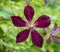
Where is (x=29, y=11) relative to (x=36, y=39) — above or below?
above

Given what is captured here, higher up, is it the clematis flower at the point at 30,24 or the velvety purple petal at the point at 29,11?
the velvety purple petal at the point at 29,11

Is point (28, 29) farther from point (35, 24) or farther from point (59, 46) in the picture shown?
point (59, 46)

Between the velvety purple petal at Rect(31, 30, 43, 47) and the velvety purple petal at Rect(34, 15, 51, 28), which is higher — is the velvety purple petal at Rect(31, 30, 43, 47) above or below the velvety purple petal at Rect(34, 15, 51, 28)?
below

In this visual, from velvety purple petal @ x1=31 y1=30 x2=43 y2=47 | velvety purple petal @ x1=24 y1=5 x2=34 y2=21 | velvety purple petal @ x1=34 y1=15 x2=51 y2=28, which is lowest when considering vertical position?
velvety purple petal @ x1=31 y1=30 x2=43 y2=47

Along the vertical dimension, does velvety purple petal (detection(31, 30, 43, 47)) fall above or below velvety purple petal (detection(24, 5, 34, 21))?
below

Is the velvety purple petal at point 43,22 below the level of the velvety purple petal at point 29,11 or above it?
below

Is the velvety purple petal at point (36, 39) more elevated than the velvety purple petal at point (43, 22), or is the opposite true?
the velvety purple petal at point (43, 22)

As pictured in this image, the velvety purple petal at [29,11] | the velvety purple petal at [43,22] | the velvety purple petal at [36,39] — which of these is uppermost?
the velvety purple petal at [29,11]

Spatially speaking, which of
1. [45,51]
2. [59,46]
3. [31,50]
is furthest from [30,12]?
[59,46]
